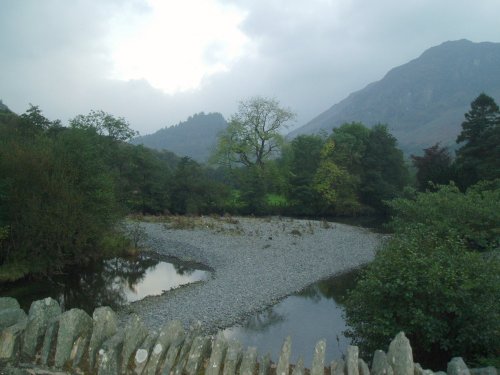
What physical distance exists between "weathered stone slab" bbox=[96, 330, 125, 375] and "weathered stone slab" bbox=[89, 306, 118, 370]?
83 millimetres

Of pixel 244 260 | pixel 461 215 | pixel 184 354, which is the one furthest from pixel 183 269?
pixel 184 354

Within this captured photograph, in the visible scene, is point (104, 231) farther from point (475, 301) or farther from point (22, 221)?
point (475, 301)

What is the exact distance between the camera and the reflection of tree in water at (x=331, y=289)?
2118 cm

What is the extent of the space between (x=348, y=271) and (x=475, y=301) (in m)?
16.2

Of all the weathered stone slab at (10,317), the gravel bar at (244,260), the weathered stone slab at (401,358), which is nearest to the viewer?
the weathered stone slab at (401,358)

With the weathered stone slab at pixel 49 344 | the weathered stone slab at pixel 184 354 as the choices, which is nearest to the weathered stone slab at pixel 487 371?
the weathered stone slab at pixel 184 354

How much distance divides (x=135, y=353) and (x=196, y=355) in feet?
2.56

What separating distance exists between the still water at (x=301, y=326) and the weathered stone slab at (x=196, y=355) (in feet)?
27.2

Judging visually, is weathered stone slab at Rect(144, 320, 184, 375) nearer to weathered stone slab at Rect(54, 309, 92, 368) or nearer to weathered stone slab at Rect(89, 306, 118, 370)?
A: weathered stone slab at Rect(89, 306, 118, 370)

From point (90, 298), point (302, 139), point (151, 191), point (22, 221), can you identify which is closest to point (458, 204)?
point (90, 298)

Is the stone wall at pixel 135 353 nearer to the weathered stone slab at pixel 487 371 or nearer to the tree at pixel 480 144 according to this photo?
the weathered stone slab at pixel 487 371

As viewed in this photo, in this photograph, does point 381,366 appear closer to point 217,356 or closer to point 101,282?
point 217,356

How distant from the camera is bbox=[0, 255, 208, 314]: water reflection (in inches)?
770

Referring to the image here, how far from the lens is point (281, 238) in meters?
33.8
